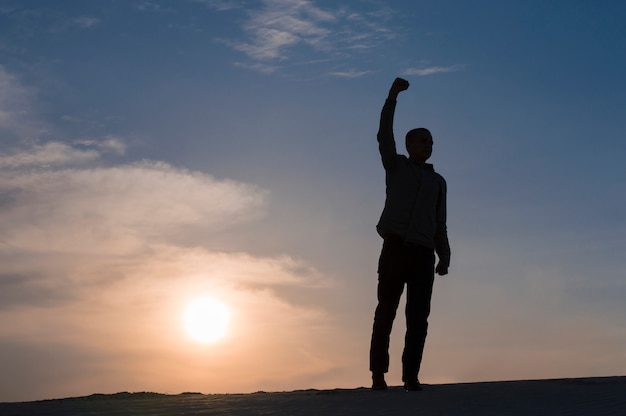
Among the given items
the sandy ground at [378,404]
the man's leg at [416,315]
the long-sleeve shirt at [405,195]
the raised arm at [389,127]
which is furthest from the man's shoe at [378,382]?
the raised arm at [389,127]

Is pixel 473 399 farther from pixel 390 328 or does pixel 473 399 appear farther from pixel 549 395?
pixel 390 328

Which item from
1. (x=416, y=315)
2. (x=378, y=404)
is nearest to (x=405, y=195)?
(x=416, y=315)

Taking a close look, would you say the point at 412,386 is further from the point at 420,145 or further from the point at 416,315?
the point at 420,145

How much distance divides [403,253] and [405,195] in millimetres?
500

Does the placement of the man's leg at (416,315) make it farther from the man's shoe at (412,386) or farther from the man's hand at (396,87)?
the man's hand at (396,87)

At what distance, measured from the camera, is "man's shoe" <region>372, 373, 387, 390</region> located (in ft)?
22.9

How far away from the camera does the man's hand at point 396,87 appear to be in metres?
7.13

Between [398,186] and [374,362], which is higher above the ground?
[398,186]

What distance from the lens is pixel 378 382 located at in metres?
6.99

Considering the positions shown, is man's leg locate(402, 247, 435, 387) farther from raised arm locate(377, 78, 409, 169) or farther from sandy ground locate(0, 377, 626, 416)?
raised arm locate(377, 78, 409, 169)

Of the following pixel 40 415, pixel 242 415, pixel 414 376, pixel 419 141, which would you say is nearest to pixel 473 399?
pixel 414 376

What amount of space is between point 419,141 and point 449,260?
1.13m

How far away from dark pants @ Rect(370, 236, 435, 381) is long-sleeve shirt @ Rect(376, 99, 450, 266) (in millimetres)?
114

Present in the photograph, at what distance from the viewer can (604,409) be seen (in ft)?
17.1
